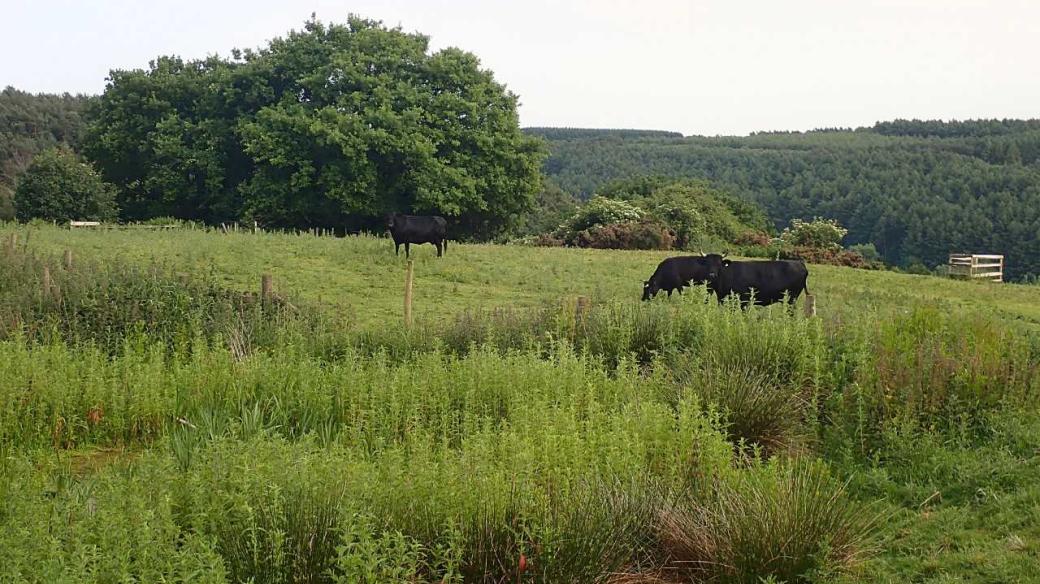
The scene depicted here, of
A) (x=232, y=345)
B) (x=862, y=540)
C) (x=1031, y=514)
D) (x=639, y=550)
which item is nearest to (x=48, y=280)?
(x=232, y=345)

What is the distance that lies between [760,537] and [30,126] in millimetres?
95022

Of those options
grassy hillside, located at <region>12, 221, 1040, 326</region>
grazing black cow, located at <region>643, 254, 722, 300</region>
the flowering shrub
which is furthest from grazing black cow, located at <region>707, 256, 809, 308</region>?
the flowering shrub

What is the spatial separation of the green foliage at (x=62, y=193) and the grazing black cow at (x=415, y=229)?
2181 centimetres

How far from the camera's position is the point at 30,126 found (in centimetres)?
8669

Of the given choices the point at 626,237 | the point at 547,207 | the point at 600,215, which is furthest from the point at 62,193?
the point at 547,207

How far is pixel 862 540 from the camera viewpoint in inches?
257

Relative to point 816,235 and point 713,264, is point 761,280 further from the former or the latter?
point 816,235

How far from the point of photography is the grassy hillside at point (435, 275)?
19828mm

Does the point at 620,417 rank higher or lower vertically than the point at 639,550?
higher

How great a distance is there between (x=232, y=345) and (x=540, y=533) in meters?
6.57

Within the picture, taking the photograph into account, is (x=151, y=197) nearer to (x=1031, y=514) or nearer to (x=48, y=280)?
(x=48, y=280)

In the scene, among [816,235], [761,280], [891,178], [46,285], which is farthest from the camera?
[891,178]

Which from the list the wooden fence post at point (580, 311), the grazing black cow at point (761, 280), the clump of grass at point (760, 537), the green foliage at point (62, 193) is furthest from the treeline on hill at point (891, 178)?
the clump of grass at point (760, 537)

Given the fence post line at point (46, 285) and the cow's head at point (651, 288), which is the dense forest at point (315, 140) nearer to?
Result: the cow's head at point (651, 288)
